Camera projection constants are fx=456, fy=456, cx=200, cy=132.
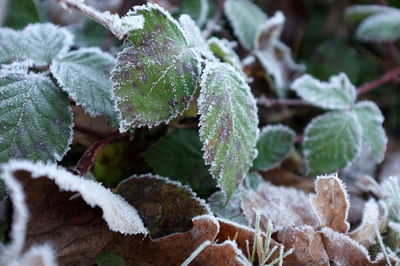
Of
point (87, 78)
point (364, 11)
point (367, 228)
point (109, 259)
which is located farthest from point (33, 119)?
point (364, 11)

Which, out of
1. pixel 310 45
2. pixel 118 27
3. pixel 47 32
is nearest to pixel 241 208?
pixel 118 27

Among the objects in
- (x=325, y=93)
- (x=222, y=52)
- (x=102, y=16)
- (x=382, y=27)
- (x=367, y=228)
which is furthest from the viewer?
(x=382, y=27)

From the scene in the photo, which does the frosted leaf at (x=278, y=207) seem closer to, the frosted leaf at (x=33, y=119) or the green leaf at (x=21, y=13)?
the frosted leaf at (x=33, y=119)

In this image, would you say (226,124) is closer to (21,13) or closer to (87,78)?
(87,78)

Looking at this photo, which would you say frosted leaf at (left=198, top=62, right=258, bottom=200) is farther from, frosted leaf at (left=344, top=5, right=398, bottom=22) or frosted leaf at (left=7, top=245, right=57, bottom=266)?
frosted leaf at (left=344, top=5, right=398, bottom=22)

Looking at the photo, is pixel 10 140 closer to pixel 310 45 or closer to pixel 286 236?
pixel 286 236
